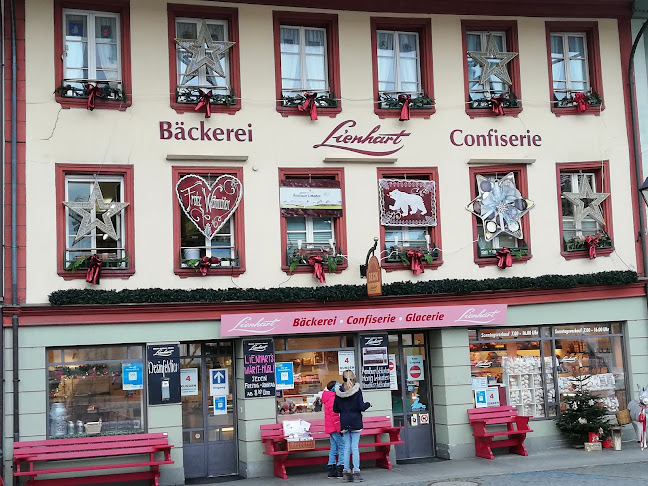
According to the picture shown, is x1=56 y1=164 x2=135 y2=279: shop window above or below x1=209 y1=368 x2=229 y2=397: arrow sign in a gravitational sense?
above

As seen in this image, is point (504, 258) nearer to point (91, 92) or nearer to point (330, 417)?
point (330, 417)

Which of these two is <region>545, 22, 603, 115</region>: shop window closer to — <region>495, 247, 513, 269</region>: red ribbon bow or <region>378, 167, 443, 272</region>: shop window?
<region>495, 247, 513, 269</region>: red ribbon bow

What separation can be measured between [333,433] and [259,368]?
2.15 metres

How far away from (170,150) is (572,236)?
873 centimetres

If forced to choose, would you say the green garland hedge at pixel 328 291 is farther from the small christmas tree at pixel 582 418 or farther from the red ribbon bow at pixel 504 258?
the small christmas tree at pixel 582 418

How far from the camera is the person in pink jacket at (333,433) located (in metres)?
15.9

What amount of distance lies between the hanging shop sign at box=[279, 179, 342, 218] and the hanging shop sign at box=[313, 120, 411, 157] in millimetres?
769

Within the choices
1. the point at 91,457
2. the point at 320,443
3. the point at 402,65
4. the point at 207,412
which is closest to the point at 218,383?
the point at 207,412

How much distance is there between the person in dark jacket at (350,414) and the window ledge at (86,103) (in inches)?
257

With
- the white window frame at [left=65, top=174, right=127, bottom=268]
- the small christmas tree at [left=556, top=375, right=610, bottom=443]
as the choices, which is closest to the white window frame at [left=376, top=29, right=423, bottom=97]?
the white window frame at [left=65, top=174, right=127, bottom=268]

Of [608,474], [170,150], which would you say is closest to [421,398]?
[608,474]

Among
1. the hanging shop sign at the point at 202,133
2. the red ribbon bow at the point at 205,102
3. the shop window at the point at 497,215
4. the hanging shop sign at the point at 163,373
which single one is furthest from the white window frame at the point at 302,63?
the hanging shop sign at the point at 163,373

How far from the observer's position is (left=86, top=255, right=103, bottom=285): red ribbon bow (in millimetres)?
16172

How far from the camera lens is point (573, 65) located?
19938 mm
